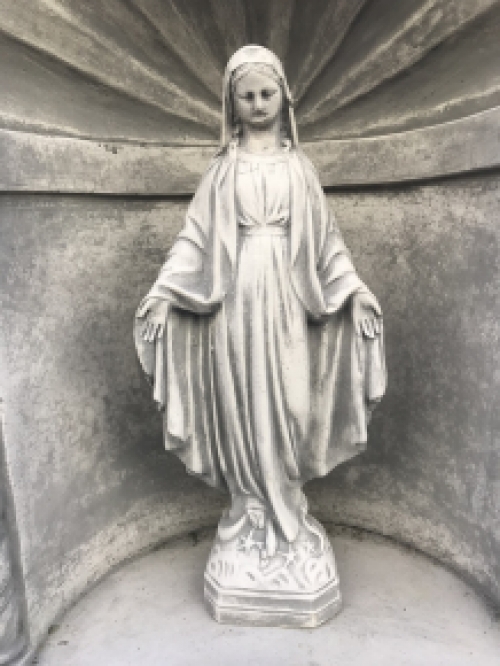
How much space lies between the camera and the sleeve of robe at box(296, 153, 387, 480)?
8.23ft

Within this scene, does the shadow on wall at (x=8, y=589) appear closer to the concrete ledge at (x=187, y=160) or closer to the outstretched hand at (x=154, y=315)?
the outstretched hand at (x=154, y=315)

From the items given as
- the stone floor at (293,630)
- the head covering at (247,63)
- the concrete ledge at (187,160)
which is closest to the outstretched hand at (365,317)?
the head covering at (247,63)

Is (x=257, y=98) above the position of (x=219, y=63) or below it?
below

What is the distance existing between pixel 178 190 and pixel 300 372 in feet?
4.26

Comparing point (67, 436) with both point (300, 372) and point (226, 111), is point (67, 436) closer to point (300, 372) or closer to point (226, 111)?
point (300, 372)

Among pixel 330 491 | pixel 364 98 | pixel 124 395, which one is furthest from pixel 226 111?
pixel 330 491

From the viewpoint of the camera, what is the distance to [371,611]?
2770mm

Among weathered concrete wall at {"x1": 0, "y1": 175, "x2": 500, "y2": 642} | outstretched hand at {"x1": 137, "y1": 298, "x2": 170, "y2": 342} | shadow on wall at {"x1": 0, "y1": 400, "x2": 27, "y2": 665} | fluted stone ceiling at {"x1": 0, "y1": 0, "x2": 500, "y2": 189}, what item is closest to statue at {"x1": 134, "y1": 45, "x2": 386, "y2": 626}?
outstretched hand at {"x1": 137, "y1": 298, "x2": 170, "y2": 342}

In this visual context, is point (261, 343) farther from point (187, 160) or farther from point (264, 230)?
point (187, 160)

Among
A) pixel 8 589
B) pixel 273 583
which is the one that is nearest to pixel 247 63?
pixel 273 583

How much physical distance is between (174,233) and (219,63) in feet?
3.12

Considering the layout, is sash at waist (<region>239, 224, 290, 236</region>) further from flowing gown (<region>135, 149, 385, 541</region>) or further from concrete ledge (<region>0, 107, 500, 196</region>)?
concrete ledge (<region>0, 107, 500, 196</region>)

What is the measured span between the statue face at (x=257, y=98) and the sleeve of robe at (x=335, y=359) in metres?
0.28

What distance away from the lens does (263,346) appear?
2.47 meters
